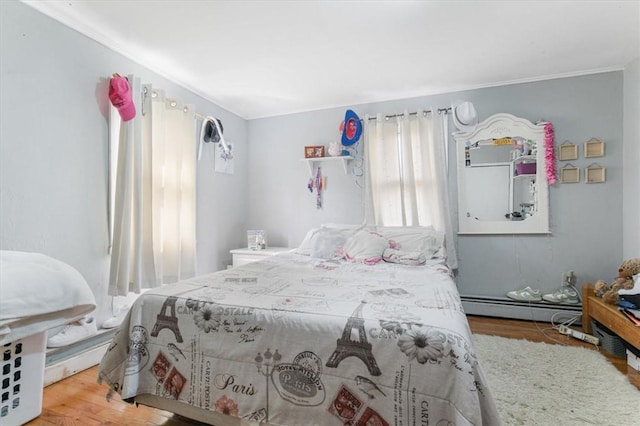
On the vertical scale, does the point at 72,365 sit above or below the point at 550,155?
below

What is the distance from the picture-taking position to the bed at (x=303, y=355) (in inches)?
39.6

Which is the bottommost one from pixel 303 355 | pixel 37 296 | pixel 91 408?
pixel 91 408

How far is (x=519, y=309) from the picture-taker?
9.57ft

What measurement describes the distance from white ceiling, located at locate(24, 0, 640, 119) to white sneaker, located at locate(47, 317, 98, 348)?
184 centimetres

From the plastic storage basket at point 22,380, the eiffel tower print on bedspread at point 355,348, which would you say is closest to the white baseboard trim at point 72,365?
the plastic storage basket at point 22,380

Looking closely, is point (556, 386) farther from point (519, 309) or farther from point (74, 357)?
point (74, 357)

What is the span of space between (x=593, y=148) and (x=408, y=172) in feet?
5.35

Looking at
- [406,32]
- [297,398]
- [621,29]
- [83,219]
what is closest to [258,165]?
[83,219]

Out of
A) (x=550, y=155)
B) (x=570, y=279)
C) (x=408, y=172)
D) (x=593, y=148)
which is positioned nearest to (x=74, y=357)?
(x=408, y=172)

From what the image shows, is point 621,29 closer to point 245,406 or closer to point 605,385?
point 605,385

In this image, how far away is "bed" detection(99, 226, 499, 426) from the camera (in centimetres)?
101

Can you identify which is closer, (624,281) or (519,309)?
(624,281)

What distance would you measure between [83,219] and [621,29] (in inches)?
159

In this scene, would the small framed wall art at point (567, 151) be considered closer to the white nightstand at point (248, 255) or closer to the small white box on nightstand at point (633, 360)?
the small white box on nightstand at point (633, 360)
